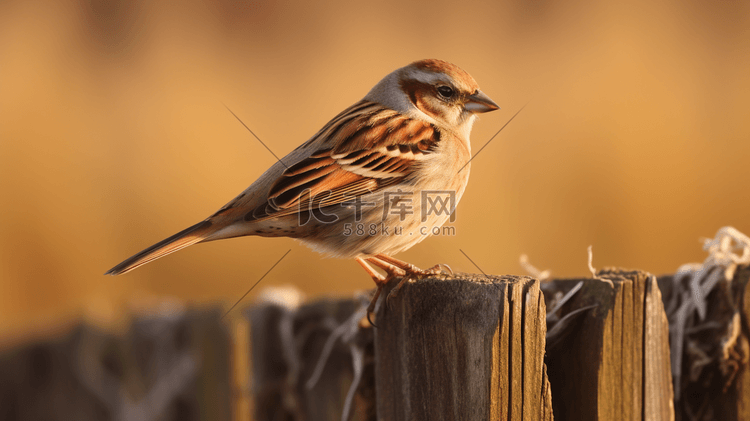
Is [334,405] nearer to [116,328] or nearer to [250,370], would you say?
[250,370]

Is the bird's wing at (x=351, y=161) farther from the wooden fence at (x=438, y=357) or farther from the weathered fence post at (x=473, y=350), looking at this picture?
the weathered fence post at (x=473, y=350)

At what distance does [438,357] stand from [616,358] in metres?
0.53

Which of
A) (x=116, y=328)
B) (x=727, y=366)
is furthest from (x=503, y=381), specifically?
(x=116, y=328)

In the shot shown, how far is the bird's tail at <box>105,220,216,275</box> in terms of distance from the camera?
2078 mm

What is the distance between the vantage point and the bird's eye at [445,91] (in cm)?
305

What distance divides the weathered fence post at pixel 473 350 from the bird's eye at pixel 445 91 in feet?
5.27

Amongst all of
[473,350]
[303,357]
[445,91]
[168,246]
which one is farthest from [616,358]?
[445,91]

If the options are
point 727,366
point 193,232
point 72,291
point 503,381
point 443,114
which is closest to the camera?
point 503,381

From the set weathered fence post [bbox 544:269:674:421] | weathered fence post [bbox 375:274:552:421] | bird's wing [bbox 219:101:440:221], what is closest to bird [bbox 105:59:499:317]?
bird's wing [bbox 219:101:440:221]

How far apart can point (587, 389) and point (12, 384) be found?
2.60 m

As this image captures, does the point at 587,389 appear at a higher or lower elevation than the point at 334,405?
lower

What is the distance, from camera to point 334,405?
244 centimetres

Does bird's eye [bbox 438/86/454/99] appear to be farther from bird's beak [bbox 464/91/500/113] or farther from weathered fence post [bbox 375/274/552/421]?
weathered fence post [bbox 375/274/552/421]

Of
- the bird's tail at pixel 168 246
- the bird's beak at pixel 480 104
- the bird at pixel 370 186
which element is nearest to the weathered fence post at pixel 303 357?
the bird at pixel 370 186
